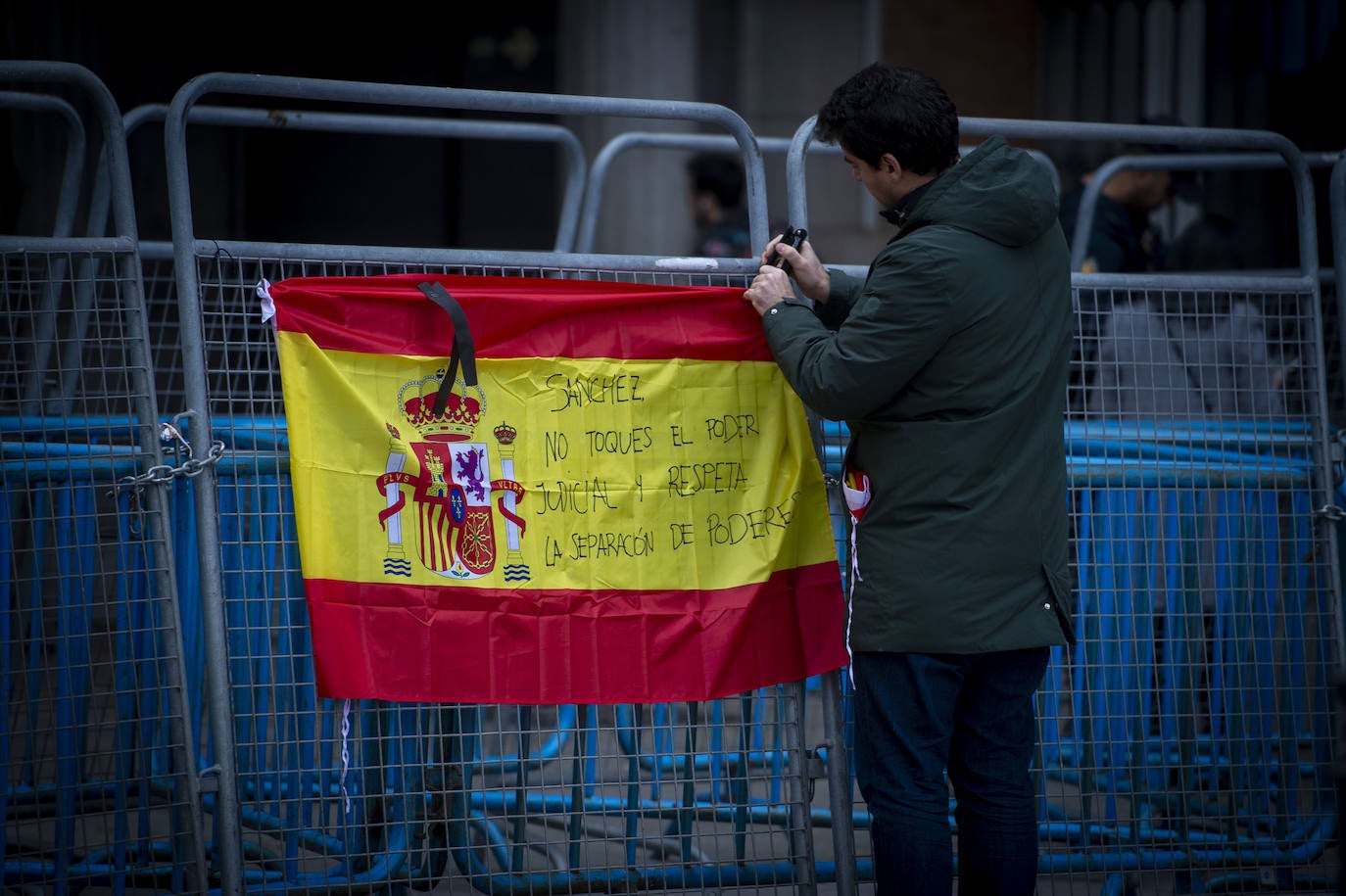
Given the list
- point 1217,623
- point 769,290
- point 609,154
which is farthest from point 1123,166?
point 769,290

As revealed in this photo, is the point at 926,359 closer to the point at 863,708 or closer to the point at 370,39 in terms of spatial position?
the point at 863,708

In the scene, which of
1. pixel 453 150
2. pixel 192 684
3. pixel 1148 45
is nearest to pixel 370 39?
pixel 453 150

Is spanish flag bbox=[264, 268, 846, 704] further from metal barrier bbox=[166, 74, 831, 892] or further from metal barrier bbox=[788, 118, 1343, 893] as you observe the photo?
metal barrier bbox=[788, 118, 1343, 893]

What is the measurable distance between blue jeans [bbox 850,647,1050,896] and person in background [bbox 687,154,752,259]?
387cm

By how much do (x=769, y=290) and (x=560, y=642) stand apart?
104 cm

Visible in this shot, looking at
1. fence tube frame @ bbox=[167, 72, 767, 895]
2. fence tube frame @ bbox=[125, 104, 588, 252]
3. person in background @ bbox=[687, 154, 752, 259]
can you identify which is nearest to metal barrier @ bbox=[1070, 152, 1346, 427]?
person in background @ bbox=[687, 154, 752, 259]

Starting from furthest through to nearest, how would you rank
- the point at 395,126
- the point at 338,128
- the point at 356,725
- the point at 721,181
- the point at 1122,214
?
the point at 721,181, the point at 1122,214, the point at 338,128, the point at 395,126, the point at 356,725

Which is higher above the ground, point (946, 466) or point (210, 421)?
point (210, 421)

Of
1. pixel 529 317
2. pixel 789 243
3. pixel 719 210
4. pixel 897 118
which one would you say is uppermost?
pixel 719 210

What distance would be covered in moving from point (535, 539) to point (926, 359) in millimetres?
1079

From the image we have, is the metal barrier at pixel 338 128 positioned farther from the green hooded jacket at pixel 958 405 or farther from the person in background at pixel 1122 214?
the green hooded jacket at pixel 958 405

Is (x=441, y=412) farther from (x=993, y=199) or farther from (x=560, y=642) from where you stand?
(x=993, y=199)

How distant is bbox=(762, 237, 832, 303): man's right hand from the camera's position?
10.6 ft

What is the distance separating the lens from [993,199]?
288 cm
